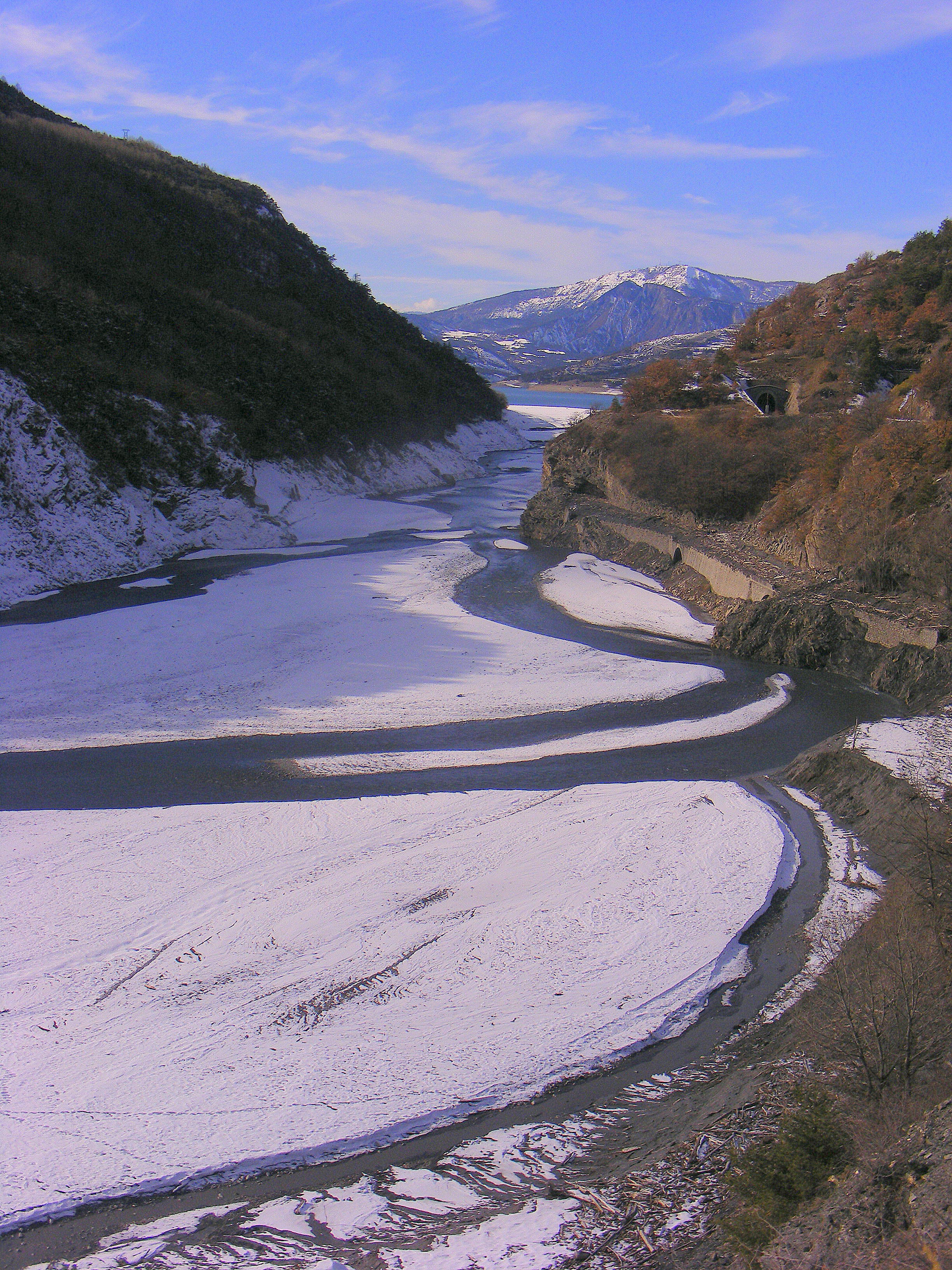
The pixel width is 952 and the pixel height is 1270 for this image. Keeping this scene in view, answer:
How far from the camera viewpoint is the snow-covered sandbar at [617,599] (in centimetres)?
2656

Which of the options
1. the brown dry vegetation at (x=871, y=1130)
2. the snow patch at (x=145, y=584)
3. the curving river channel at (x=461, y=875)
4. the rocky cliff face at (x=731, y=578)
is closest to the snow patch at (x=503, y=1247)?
the curving river channel at (x=461, y=875)

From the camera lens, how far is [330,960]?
1025cm

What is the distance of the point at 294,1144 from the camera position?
765 cm

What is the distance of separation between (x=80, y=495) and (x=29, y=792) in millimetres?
22415

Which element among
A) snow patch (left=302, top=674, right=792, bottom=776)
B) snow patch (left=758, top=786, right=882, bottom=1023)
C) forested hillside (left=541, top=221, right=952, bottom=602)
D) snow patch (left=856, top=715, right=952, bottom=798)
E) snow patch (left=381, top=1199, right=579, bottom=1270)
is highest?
forested hillside (left=541, top=221, right=952, bottom=602)

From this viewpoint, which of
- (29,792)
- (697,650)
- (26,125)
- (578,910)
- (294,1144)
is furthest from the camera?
(26,125)

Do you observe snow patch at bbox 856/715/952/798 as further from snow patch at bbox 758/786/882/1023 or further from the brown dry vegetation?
the brown dry vegetation

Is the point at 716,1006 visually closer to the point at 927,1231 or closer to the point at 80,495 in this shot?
the point at 927,1231

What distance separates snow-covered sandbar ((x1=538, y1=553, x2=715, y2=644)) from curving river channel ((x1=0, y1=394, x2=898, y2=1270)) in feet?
3.20

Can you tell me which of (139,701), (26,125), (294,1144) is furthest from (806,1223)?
(26,125)

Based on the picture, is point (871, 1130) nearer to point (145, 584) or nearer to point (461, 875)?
point (461, 875)

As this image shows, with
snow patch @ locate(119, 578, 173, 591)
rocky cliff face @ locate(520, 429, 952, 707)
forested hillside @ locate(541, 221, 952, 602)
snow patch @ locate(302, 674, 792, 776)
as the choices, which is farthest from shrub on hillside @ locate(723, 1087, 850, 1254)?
snow patch @ locate(119, 578, 173, 591)

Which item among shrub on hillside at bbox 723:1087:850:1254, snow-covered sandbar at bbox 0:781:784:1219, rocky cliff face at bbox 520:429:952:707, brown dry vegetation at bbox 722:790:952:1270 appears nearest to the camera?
brown dry vegetation at bbox 722:790:952:1270

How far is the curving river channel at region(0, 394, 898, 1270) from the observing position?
6844 millimetres
